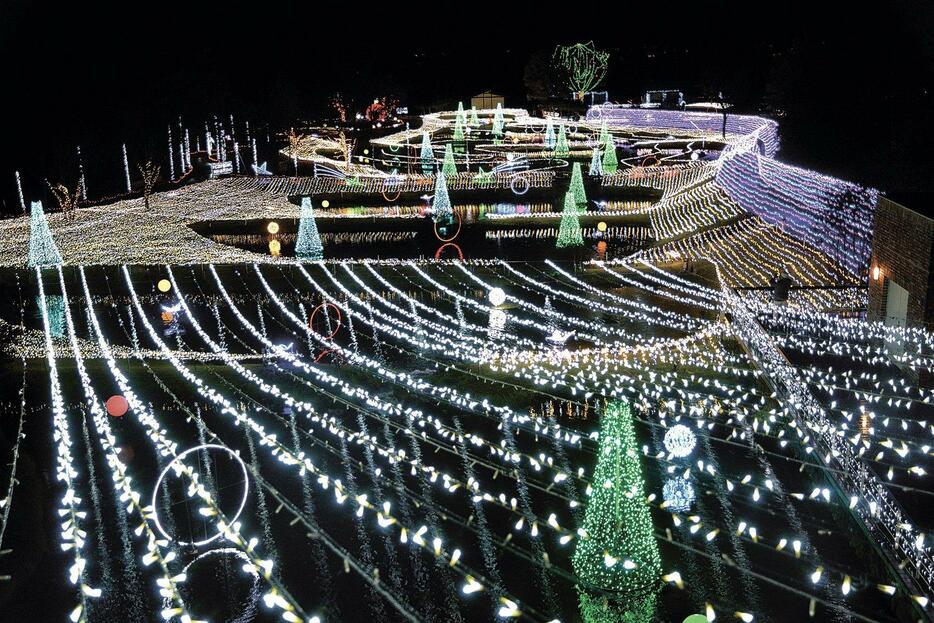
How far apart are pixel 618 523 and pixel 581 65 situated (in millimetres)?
61263

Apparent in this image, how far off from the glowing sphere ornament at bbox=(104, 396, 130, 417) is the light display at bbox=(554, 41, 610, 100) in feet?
186

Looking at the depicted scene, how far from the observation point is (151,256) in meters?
20.6

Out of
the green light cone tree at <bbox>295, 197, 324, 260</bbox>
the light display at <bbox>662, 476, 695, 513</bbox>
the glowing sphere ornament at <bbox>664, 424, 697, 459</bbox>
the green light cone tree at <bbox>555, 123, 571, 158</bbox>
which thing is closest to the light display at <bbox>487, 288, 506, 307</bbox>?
the green light cone tree at <bbox>295, 197, 324, 260</bbox>

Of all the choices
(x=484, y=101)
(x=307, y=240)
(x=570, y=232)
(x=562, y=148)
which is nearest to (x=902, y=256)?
(x=570, y=232)

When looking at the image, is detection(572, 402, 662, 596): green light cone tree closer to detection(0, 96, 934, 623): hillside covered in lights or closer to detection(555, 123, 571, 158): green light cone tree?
detection(0, 96, 934, 623): hillside covered in lights

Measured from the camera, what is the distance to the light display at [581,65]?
64688mm

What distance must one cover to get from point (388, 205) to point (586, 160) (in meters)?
12.6

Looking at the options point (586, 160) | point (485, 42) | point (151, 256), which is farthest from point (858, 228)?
point (485, 42)

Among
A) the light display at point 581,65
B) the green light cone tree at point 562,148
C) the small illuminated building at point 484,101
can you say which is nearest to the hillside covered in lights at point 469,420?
the green light cone tree at point 562,148

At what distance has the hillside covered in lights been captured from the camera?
838 cm

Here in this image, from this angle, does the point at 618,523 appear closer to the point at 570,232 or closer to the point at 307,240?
the point at 570,232

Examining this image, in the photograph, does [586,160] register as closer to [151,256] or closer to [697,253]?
[697,253]

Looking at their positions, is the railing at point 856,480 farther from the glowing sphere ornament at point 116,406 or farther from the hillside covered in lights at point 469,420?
the glowing sphere ornament at point 116,406

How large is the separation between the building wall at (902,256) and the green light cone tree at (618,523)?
7.23 m
